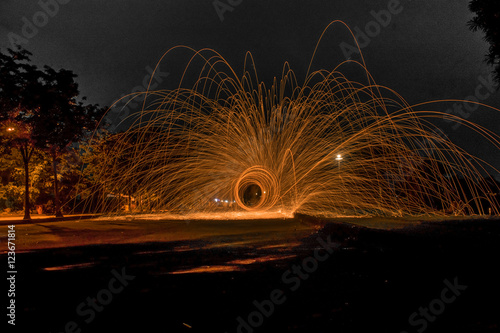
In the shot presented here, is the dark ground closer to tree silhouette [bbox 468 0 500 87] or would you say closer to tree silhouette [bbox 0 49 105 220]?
tree silhouette [bbox 468 0 500 87]

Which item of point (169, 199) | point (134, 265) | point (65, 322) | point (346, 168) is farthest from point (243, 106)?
point (169, 199)

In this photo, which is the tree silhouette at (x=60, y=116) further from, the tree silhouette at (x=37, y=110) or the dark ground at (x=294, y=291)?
the dark ground at (x=294, y=291)

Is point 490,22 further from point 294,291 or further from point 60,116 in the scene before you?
point 60,116

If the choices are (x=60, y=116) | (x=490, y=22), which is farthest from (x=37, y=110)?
(x=490, y=22)

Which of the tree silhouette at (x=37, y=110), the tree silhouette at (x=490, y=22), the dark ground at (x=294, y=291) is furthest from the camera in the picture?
the tree silhouette at (x=37, y=110)

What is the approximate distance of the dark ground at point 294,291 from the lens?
4.38 meters

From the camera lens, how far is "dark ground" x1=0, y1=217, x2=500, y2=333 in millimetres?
4375

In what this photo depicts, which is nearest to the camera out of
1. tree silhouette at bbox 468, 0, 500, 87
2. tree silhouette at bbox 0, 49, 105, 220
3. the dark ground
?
the dark ground

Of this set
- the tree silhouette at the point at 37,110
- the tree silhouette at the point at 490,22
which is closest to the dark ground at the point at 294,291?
the tree silhouette at the point at 490,22

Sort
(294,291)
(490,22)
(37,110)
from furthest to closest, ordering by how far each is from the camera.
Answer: (37,110), (490,22), (294,291)

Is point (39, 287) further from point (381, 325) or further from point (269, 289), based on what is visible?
point (381, 325)

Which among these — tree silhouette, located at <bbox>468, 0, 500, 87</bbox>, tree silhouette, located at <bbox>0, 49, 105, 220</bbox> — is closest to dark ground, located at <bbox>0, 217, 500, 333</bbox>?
tree silhouette, located at <bbox>468, 0, 500, 87</bbox>

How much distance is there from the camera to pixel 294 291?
569cm

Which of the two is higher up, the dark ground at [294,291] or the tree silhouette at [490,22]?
the tree silhouette at [490,22]
